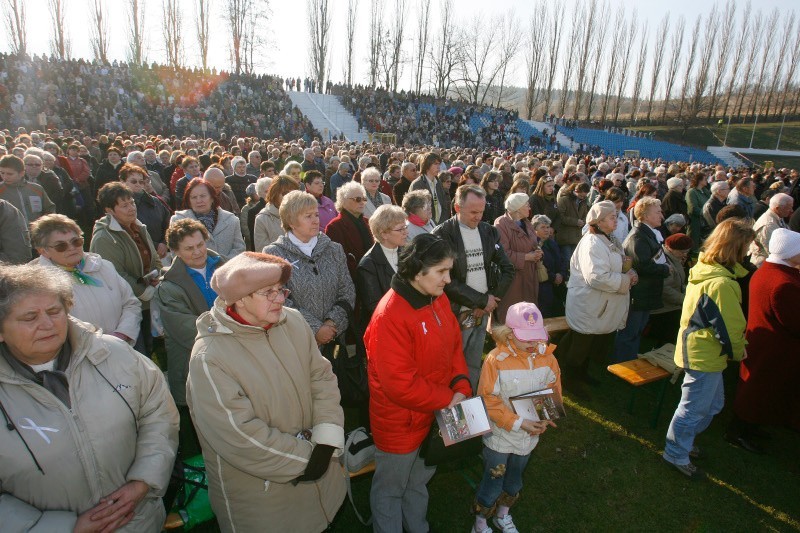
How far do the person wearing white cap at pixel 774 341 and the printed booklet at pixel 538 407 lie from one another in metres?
1.97

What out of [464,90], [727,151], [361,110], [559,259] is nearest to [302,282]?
[559,259]

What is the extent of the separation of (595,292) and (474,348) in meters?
1.40

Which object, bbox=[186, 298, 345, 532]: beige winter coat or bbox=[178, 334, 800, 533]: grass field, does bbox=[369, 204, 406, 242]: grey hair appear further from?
bbox=[178, 334, 800, 533]: grass field

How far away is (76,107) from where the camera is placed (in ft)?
62.4

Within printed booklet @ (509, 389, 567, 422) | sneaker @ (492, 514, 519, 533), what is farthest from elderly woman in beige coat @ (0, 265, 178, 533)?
sneaker @ (492, 514, 519, 533)

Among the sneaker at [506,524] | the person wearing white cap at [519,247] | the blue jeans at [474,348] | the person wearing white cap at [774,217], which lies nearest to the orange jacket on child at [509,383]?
the sneaker at [506,524]

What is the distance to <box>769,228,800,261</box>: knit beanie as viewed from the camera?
10.5ft

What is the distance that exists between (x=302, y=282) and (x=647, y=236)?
3.58 metres

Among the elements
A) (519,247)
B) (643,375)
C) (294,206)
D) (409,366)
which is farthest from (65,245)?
(643,375)

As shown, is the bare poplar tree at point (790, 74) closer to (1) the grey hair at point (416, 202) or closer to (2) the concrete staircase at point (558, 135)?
(2) the concrete staircase at point (558, 135)

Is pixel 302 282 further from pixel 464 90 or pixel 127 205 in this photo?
pixel 464 90

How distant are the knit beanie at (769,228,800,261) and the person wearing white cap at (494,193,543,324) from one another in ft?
6.51

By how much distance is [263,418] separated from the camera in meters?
2.11

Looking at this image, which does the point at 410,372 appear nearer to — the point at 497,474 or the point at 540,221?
the point at 497,474
